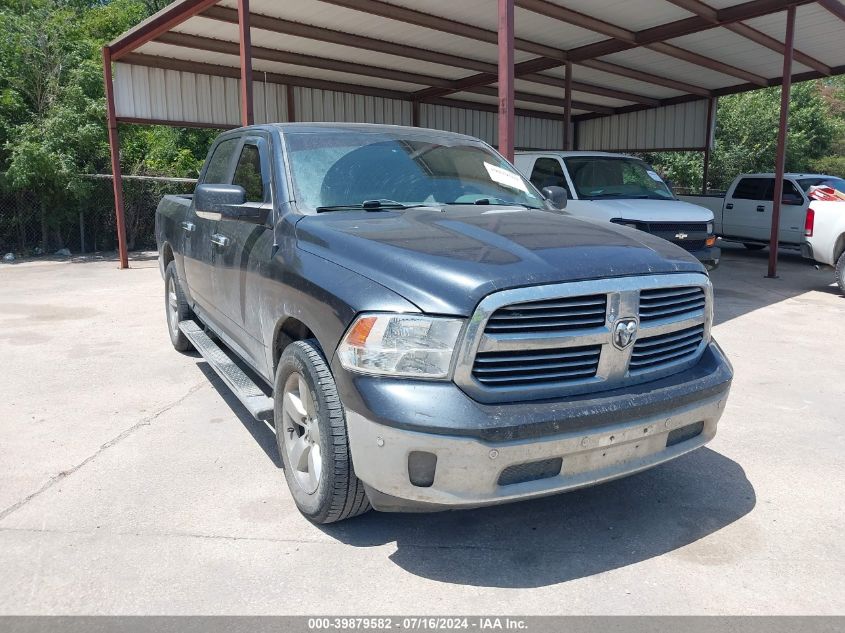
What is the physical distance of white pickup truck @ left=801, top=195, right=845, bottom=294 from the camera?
33.7 ft

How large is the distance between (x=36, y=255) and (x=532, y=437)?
618 inches

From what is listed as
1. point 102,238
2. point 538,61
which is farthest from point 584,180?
point 102,238

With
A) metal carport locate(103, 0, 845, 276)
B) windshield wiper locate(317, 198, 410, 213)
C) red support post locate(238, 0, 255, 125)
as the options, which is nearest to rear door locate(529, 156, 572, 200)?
metal carport locate(103, 0, 845, 276)

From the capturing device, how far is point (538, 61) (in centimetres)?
1393

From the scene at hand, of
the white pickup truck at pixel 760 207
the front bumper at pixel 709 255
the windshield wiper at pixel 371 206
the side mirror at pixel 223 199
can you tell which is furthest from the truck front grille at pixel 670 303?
the white pickup truck at pixel 760 207

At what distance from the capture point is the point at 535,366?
2.77m

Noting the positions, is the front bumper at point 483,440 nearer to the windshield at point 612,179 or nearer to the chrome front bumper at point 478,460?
the chrome front bumper at point 478,460

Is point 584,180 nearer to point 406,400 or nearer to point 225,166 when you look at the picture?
point 225,166

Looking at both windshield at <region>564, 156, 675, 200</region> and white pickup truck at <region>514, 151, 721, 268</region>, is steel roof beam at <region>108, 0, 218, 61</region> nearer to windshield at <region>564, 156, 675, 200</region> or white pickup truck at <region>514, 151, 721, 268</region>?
white pickup truck at <region>514, 151, 721, 268</region>

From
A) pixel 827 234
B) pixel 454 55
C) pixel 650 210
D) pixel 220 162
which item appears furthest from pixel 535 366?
pixel 454 55

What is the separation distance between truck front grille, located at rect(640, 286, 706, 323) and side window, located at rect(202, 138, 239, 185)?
318 centimetres

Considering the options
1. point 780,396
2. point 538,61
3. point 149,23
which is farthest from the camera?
point 538,61

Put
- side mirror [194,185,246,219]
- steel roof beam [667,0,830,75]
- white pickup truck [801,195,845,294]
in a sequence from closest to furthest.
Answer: side mirror [194,185,246,219], white pickup truck [801,195,845,294], steel roof beam [667,0,830,75]

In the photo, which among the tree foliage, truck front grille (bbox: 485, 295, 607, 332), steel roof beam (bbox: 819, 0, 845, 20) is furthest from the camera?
the tree foliage
